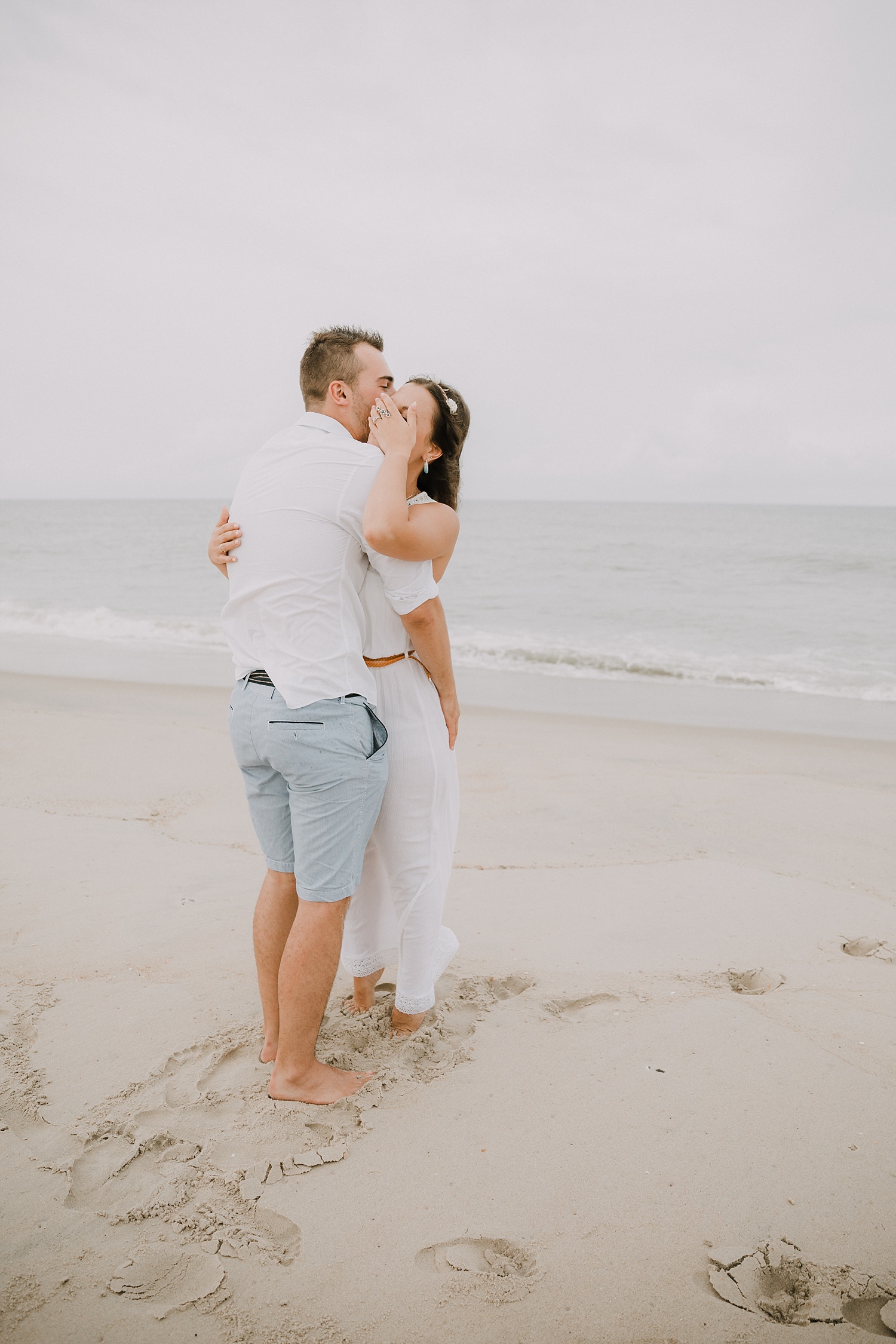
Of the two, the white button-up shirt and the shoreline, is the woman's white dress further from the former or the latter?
the shoreline

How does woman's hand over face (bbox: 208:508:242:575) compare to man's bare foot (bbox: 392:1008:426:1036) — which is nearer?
woman's hand over face (bbox: 208:508:242:575)

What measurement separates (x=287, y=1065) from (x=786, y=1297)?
1.32 meters

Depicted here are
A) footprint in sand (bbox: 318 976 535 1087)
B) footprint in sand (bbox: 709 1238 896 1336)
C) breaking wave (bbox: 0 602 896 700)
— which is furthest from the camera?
breaking wave (bbox: 0 602 896 700)

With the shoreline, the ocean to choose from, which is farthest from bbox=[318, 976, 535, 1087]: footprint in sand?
the ocean

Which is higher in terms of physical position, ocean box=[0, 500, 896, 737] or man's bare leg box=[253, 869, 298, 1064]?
ocean box=[0, 500, 896, 737]

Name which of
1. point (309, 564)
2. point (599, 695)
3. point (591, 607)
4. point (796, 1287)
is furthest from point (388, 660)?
point (591, 607)

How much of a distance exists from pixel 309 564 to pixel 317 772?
0.55m

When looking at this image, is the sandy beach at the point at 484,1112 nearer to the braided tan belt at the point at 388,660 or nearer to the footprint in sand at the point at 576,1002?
the footprint in sand at the point at 576,1002

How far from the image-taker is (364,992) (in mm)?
2736

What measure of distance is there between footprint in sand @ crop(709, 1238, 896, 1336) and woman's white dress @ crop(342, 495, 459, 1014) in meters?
1.11

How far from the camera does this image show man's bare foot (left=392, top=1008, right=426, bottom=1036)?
258cm

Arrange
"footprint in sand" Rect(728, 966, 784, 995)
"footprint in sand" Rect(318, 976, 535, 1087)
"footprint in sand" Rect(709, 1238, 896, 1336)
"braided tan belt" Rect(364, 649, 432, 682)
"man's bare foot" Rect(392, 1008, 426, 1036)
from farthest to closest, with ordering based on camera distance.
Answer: "footprint in sand" Rect(728, 966, 784, 995), "man's bare foot" Rect(392, 1008, 426, 1036), "footprint in sand" Rect(318, 976, 535, 1087), "braided tan belt" Rect(364, 649, 432, 682), "footprint in sand" Rect(709, 1238, 896, 1336)

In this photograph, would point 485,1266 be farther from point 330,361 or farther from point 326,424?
point 330,361

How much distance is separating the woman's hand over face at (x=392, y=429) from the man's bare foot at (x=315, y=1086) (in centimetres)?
174
